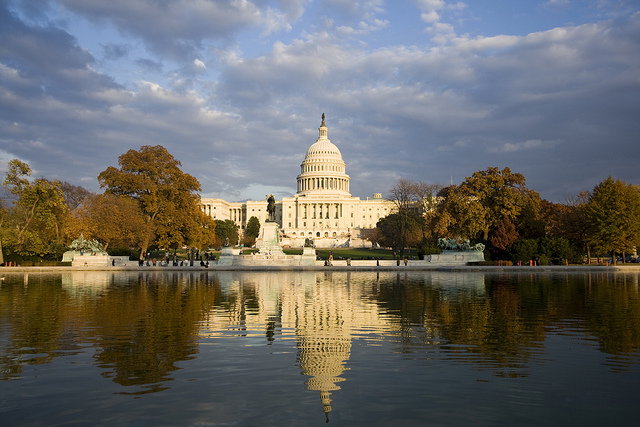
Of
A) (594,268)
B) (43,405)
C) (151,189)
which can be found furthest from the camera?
(151,189)

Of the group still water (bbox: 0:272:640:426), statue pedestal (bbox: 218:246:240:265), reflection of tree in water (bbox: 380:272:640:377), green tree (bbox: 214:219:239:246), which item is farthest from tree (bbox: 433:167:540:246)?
green tree (bbox: 214:219:239:246)

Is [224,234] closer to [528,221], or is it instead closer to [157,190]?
[157,190]

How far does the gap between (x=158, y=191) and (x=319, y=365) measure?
157 feet

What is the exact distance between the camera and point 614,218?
4838 centimetres

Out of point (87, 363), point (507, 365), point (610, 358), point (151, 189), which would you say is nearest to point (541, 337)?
point (610, 358)

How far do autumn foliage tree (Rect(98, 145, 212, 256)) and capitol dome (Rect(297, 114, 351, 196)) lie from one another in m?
109

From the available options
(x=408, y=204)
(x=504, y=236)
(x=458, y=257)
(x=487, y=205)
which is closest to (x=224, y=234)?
(x=408, y=204)

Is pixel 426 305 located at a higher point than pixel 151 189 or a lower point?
lower

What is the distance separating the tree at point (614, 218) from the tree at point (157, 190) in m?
39.8

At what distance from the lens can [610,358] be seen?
30.8ft

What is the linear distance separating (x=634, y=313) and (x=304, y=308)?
10.0 meters

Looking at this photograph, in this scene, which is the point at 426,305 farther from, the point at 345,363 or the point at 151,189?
the point at 151,189

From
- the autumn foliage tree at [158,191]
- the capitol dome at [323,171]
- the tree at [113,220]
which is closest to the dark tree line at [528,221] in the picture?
the autumn foliage tree at [158,191]

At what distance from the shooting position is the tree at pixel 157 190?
51906 mm
